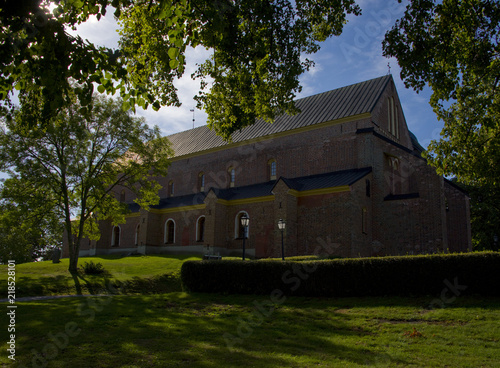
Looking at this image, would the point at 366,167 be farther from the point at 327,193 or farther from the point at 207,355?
the point at 207,355

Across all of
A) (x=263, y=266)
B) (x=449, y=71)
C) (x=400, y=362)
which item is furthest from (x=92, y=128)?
(x=400, y=362)

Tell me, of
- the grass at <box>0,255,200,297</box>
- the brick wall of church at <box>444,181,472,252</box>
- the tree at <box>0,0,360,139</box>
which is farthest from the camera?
the brick wall of church at <box>444,181,472,252</box>

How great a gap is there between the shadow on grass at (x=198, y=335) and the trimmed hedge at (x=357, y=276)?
3.76 ft

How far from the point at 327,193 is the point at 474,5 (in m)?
16.1

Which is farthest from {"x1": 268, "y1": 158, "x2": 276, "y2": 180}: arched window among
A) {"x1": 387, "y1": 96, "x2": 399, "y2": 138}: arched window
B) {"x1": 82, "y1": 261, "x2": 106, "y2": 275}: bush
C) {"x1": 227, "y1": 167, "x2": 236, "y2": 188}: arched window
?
{"x1": 82, "y1": 261, "x2": 106, "y2": 275}: bush

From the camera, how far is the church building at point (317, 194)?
24.8 meters

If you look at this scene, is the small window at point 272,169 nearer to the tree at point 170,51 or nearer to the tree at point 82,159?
the tree at point 82,159

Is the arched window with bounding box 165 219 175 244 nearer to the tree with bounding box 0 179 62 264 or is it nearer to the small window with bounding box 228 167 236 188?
the small window with bounding box 228 167 236 188

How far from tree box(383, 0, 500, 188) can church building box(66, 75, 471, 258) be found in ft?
17.8

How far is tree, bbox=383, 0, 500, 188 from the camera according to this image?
36.3 feet

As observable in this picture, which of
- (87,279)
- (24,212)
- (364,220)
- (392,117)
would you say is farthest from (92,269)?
(392,117)

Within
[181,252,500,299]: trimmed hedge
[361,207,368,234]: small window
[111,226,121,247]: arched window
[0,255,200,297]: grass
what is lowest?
[0,255,200,297]: grass

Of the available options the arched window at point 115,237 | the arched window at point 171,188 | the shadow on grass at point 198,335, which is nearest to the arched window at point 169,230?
the arched window at point 171,188

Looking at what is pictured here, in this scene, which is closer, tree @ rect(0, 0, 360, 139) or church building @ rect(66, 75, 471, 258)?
tree @ rect(0, 0, 360, 139)
